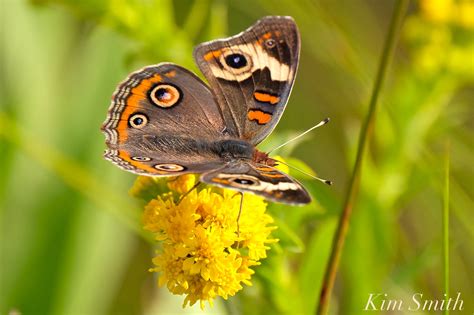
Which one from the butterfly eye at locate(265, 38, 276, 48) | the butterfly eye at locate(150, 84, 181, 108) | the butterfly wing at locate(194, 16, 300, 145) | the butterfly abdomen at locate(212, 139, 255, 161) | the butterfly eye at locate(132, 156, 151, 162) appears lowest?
the butterfly eye at locate(132, 156, 151, 162)

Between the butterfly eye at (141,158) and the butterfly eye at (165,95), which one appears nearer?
the butterfly eye at (141,158)

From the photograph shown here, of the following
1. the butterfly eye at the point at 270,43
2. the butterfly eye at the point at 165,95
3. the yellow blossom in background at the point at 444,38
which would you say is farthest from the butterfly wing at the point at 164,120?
the yellow blossom in background at the point at 444,38

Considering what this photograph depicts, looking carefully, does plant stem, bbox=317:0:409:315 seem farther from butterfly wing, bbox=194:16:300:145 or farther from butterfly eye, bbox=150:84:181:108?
butterfly eye, bbox=150:84:181:108

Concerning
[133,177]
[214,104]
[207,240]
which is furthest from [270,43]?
[133,177]

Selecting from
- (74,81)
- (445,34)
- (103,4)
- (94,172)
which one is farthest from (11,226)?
(445,34)

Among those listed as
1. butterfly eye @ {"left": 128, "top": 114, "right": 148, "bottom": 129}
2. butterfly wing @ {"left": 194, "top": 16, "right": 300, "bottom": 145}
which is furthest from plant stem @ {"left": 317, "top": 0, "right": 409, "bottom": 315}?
butterfly eye @ {"left": 128, "top": 114, "right": 148, "bottom": 129}

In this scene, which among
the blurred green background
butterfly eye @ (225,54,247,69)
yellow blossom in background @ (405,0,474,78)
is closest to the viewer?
butterfly eye @ (225,54,247,69)

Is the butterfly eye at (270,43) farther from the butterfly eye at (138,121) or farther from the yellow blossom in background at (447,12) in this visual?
the yellow blossom in background at (447,12)
